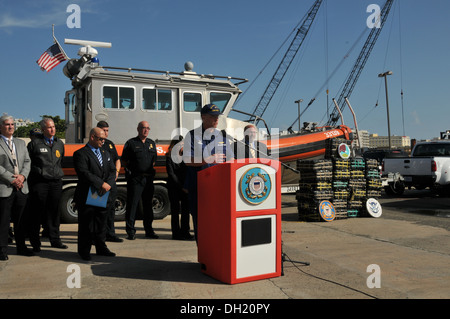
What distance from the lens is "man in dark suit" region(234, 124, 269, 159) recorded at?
530 centimetres

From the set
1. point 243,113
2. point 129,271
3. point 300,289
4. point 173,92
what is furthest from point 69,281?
point 243,113

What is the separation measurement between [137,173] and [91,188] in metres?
1.60

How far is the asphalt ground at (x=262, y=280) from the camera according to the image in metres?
3.54

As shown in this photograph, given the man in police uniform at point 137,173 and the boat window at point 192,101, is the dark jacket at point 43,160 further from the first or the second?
the boat window at point 192,101

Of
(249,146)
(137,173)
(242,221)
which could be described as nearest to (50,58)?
(137,173)

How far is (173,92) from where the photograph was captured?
9.53 metres

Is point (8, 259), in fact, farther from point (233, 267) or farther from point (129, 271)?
point (233, 267)

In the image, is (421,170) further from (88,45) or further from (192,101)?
(88,45)

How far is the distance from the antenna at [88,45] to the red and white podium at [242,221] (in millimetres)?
6676

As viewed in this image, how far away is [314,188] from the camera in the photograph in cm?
824

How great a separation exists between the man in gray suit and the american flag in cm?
506

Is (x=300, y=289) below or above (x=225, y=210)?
below

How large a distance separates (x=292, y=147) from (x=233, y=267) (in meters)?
6.98

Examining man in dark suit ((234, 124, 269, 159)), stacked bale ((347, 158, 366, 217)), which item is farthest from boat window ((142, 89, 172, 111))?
stacked bale ((347, 158, 366, 217))
